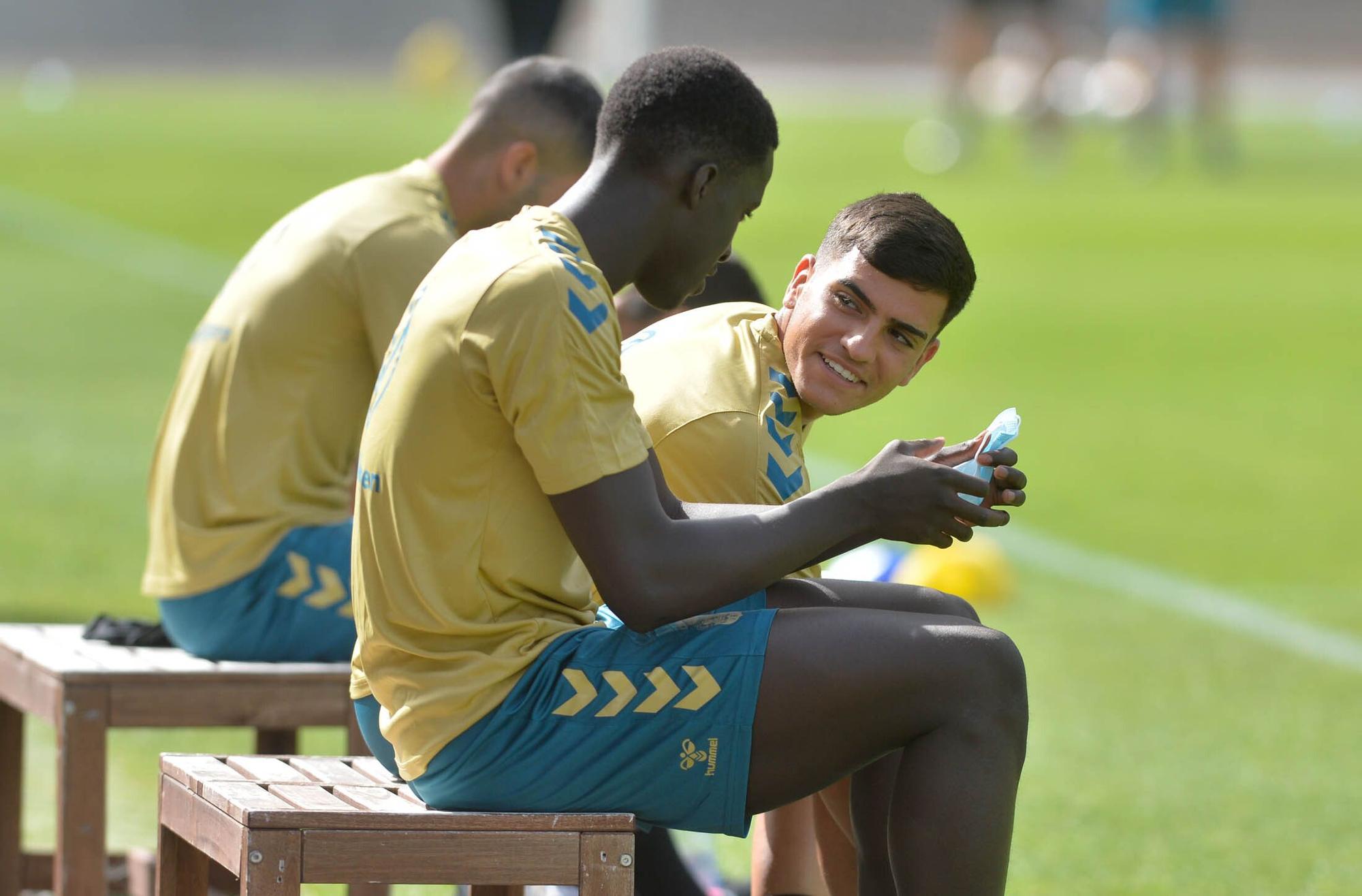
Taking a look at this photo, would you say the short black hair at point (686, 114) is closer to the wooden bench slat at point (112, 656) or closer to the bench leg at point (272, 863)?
the bench leg at point (272, 863)

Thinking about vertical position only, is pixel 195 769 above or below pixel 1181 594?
below

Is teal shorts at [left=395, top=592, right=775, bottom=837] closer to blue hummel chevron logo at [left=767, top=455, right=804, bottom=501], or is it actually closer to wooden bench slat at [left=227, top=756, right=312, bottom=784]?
wooden bench slat at [left=227, top=756, right=312, bottom=784]

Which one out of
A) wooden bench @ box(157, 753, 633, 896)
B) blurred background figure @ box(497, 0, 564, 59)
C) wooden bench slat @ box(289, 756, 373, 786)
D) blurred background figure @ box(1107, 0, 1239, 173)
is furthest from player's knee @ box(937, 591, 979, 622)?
blurred background figure @ box(1107, 0, 1239, 173)

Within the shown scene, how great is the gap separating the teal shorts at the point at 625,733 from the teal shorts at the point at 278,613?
141 cm

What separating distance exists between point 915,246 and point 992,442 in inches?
16.8

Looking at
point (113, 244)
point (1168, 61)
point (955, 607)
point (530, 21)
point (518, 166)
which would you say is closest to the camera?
point (955, 607)

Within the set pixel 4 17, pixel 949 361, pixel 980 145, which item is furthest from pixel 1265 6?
pixel 949 361

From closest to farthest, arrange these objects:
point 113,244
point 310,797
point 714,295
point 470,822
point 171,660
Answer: point 470,822, point 310,797, point 171,660, point 714,295, point 113,244

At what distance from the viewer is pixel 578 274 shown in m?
3.12

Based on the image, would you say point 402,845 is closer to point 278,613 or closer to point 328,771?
point 328,771

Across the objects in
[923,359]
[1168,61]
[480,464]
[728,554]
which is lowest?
[728,554]

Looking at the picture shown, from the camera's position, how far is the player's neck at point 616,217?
3.33 m

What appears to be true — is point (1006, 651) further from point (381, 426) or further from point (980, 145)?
point (980, 145)

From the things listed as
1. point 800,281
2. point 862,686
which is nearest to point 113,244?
point 800,281
